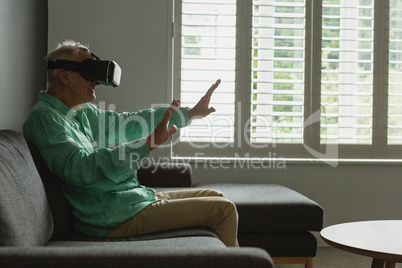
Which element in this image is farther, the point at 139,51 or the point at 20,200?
the point at 139,51

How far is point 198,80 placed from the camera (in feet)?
10.8

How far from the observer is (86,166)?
1.74 metres

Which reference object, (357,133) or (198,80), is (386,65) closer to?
(357,133)

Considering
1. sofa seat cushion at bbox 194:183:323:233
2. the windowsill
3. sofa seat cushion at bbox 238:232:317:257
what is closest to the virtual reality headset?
sofa seat cushion at bbox 194:183:323:233

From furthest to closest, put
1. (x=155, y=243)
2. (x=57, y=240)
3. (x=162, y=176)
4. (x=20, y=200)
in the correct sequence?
(x=162, y=176), (x=57, y=240), (x=155, y=243), (x=20, y=200)

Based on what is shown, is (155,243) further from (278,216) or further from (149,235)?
(278,216)

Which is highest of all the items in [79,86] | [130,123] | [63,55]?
[63,55]

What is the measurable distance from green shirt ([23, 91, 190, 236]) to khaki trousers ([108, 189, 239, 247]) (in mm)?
35

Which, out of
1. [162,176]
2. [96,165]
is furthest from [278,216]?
[96,165]

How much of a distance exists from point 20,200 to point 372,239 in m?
1.28

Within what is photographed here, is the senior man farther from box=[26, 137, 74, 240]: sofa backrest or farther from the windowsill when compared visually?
the windowsill

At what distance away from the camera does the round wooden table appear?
5.54ft

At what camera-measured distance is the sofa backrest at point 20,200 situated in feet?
4.24

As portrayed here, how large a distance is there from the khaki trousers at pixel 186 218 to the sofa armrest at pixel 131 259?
85 cm
